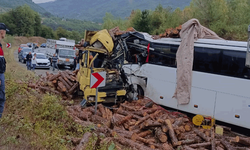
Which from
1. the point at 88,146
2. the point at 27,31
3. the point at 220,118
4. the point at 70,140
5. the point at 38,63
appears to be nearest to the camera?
the point at 88,146

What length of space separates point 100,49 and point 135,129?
4404mm

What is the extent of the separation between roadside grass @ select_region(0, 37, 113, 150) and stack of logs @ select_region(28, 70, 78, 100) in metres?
3.41

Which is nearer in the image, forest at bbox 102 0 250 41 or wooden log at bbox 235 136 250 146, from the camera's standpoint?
wooden log at bbox 235 136 250 146

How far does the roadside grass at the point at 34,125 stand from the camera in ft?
15.2

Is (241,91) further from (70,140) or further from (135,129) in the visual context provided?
(70,140)

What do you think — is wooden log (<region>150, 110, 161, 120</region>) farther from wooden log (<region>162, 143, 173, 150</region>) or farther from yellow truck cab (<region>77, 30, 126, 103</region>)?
yellow truck cab (<region>77, 30, 126, 103</region>)

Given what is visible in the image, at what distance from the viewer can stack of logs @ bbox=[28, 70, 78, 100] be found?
11.2 m

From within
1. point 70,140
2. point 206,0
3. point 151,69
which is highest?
point 206,0

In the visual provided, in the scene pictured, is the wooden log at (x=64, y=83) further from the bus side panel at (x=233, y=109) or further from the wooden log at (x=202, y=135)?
the bus side panel at (x=233, y=109)

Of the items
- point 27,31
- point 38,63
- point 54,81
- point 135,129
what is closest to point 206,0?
point 38,63

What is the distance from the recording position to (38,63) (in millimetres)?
24859

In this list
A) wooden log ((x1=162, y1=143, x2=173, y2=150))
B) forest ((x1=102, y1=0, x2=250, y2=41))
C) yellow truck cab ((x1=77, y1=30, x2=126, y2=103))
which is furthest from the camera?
forest ((x1=102, y1=0, x2=250, y2=41))

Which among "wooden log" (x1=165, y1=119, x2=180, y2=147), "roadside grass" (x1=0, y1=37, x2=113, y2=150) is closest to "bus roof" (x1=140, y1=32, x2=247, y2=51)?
"wooden log" (x1=165, y1=119, x2=180, y2=147)

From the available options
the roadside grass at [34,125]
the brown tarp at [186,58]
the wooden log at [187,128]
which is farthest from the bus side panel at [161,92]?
the roadside grass at [34,125]
